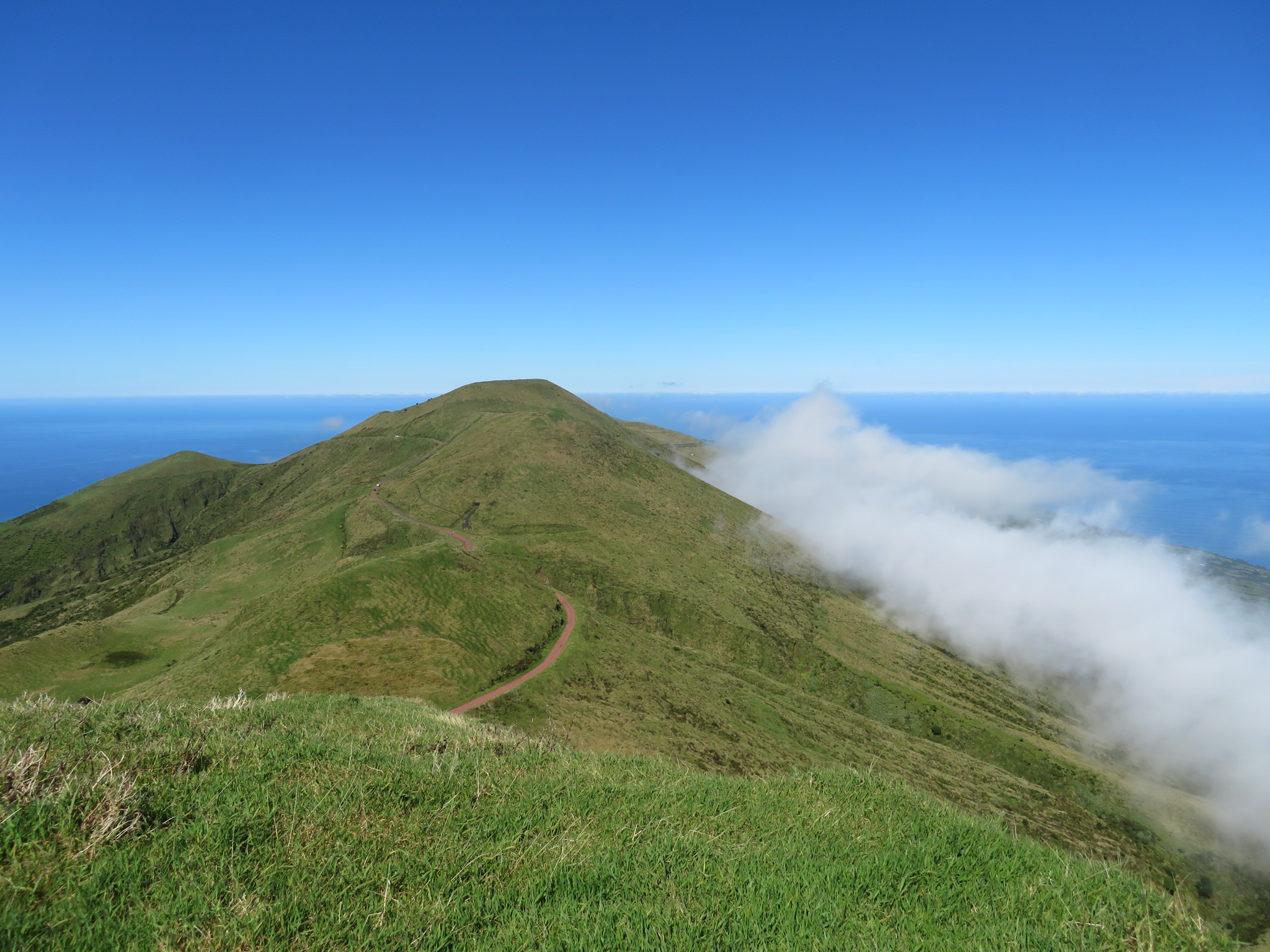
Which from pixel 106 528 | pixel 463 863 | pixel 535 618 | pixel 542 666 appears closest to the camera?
pixel 463 863

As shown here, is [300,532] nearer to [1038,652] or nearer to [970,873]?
[970,873]

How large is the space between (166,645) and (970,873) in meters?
77.7

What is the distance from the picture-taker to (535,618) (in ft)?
195

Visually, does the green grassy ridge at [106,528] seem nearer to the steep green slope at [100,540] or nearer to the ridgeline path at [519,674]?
the steep green slope at [100,540]

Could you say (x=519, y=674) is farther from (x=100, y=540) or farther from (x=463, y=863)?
(x=100, y=540)

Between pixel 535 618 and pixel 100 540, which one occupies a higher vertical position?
pixel 535 618

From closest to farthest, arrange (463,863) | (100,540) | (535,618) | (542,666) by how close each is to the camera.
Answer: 1. (463,863)
2. (542,666)
3. (535,618)
4. (100,540)

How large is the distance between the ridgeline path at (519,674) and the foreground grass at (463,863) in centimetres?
2064

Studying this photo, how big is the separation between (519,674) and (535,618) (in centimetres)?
1211

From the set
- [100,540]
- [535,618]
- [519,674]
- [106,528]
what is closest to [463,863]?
[519,674]

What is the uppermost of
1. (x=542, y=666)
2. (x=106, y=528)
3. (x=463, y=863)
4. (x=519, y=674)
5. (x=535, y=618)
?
(x=463, y=863)

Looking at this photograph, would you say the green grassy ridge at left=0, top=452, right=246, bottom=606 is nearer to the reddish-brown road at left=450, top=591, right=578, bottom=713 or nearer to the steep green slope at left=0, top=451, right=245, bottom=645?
the steep green slope at left=0, top=451, right=245, bottom=645

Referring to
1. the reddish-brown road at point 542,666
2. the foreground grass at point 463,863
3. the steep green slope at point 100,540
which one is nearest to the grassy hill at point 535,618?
the steep green slope at point 100,540

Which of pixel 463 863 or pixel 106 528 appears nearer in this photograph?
pixel 463 863
